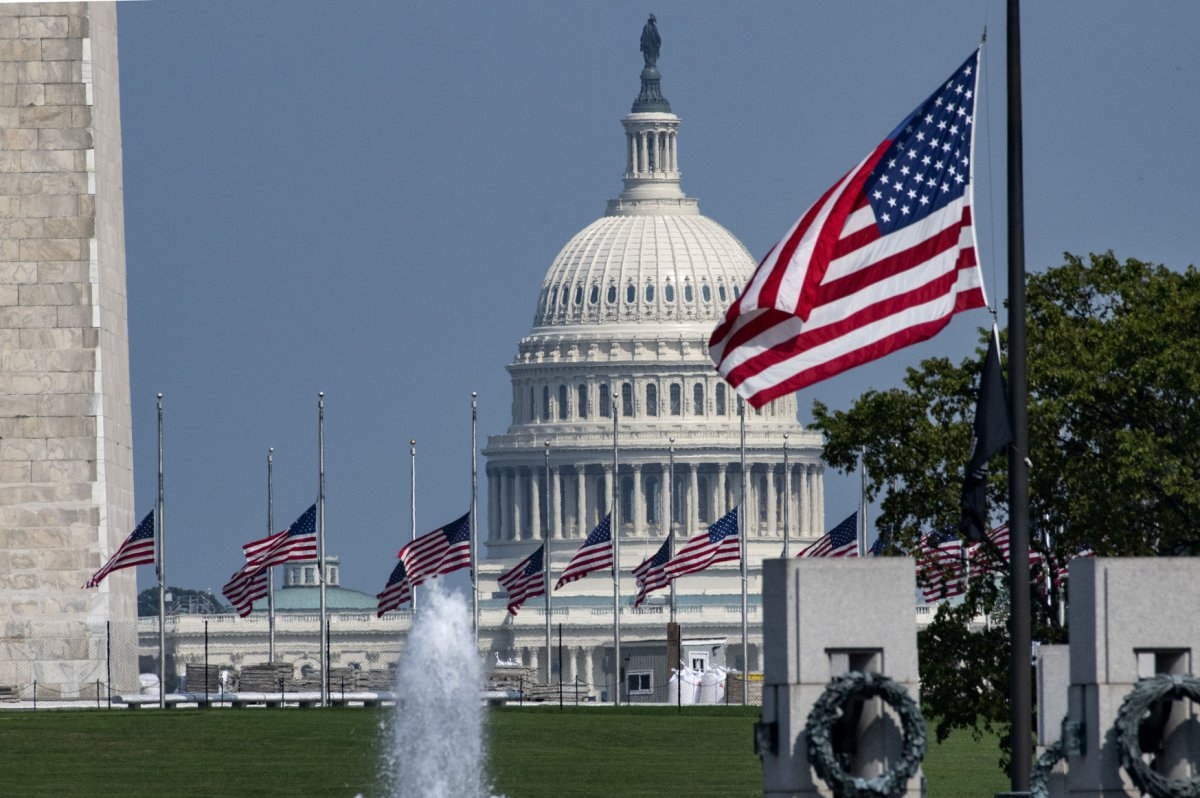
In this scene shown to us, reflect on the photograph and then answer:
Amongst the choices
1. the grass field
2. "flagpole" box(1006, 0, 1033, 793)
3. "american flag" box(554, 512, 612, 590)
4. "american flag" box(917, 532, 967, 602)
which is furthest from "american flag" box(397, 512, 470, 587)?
"flagpole" box(1006, 0, 1033, 793)

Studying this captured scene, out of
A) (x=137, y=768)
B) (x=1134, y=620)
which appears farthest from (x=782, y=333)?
(x=137, y=768)

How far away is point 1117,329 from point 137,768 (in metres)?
16.7

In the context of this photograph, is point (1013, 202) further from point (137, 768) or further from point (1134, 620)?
point (137, 768)

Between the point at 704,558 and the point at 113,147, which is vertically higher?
the point at 113,147

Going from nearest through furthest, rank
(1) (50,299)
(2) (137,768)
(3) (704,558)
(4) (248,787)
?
1. (4) (248,787)
2. (2) (137,768)
3. (1) (50,299)
4. (3) (704,558)

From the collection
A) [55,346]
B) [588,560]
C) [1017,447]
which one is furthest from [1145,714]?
[588,560]

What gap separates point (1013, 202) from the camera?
2870 centimetres

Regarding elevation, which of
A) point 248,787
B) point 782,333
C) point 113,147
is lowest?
point 248,787

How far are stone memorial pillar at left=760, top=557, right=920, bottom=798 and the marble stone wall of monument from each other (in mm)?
46897

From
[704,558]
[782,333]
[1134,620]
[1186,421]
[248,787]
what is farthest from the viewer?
[704,558]

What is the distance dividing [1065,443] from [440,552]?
43751 millimetres

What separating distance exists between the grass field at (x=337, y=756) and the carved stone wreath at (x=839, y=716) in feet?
67.5

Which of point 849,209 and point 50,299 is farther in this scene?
point 50,299

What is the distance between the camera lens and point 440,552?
8756cm
